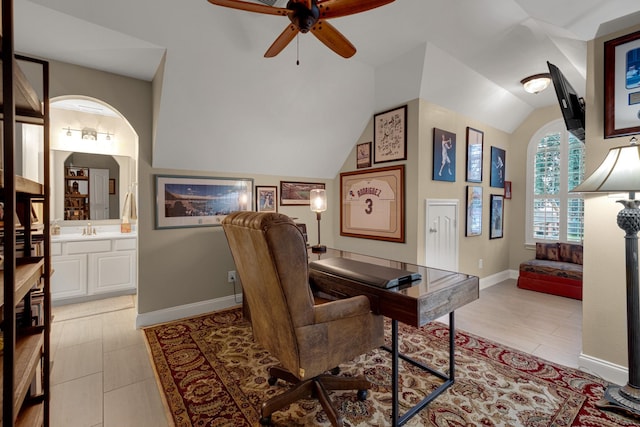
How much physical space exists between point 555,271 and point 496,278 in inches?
32.4

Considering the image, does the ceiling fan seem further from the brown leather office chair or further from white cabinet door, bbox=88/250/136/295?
white cabinet door, bbox=88/250/136/295

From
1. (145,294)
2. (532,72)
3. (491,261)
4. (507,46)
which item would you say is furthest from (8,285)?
(491,261)

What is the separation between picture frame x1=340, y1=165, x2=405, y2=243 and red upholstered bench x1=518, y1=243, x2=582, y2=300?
2.46 meters

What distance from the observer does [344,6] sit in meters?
1.59

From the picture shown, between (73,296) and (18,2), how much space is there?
10.6 feet

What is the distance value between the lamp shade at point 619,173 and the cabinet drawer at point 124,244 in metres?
4.92

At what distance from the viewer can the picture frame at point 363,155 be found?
3.84 m

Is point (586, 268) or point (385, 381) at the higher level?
point (586, 268)

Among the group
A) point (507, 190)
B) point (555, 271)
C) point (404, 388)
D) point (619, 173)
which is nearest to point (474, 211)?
point (507, 190)

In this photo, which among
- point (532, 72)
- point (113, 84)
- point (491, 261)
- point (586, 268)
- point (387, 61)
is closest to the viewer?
point (586, 268)

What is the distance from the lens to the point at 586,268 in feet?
7.13

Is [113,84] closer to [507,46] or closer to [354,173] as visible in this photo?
[354,173]

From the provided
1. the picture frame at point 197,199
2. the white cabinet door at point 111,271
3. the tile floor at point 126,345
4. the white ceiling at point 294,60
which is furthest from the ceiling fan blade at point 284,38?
the white cabinet door at point 111,271

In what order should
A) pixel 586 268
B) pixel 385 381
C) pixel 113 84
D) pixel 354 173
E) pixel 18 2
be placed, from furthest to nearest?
pixel 354 173
pixel 113 84
pixel 586 268
pixel 385 381
pixel 18 2
